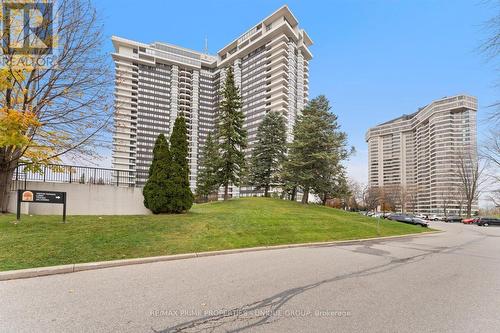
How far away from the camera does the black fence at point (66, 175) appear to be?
46.5ft

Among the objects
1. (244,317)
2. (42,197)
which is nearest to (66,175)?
(42,197)

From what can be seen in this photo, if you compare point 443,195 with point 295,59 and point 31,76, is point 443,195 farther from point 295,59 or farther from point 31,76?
point 31,76

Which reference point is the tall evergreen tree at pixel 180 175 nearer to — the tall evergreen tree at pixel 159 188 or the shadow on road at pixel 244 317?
the tall evergreen tree at pixel 159 188

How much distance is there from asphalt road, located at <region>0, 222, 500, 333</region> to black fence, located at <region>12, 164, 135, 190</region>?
9564mm

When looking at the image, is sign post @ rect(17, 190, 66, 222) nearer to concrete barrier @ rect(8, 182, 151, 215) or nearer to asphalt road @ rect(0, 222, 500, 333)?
concrete barrier @ rect(8, 182, 151, 215)

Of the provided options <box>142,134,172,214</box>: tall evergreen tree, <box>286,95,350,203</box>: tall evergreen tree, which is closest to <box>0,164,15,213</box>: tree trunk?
Answer: <box>142,134,172,214</box>: tall evergreen tree

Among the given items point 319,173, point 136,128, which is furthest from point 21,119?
point 136,128

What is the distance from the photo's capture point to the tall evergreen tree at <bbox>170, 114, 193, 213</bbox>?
15.4m

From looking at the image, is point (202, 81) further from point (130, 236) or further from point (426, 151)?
point (130, 236)

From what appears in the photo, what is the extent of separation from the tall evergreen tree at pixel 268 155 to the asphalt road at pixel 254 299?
30016 mm

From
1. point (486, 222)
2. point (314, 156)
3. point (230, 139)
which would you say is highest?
point (230, 139)

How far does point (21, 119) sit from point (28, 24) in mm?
Result: 4571

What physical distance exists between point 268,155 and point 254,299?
33.7 m

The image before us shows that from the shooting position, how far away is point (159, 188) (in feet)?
49.8
